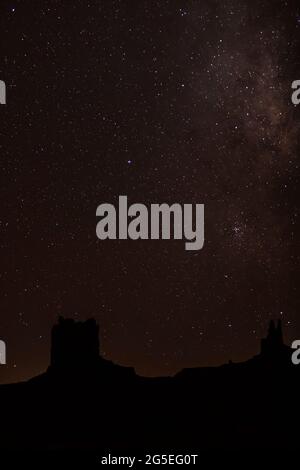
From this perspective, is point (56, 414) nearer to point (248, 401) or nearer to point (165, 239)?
point (248, 401)

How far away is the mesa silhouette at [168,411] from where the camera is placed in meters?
5.47

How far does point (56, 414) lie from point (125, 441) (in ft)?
4.20

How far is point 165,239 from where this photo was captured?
533cm

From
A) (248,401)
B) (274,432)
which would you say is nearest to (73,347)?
(248,401)

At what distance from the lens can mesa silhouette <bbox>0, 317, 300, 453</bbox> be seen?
5469 mm

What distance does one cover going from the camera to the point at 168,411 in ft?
20.5
